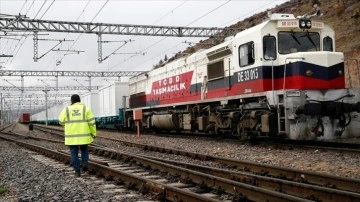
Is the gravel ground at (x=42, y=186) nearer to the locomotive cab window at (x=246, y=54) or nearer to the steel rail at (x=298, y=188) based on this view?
the steel rail at (x=298, y=188)

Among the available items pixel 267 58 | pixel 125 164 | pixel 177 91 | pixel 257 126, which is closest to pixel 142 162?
pixel 125 164

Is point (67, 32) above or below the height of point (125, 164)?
above

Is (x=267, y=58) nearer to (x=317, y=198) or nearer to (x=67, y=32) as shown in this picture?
(x=317, y=198)

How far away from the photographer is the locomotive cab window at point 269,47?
12.7 metres

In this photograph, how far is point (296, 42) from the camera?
12781mm

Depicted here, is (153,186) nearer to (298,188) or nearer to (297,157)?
(298,188)

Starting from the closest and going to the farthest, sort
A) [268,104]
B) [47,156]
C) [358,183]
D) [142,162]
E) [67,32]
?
[358,183], [142,162], [268,104], [47,156], [67,32]

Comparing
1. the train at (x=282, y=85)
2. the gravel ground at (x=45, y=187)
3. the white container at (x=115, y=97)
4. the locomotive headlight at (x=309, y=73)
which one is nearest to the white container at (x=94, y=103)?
the white container at (x=115, y=97)

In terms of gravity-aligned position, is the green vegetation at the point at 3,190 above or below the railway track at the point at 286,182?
below

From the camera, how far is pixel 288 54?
12.5 metres

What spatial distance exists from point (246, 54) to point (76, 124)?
645cm

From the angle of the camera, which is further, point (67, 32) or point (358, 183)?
point (67, 32)

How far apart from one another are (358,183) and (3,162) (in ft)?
32.3

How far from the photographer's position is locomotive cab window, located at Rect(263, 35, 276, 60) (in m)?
12.7
